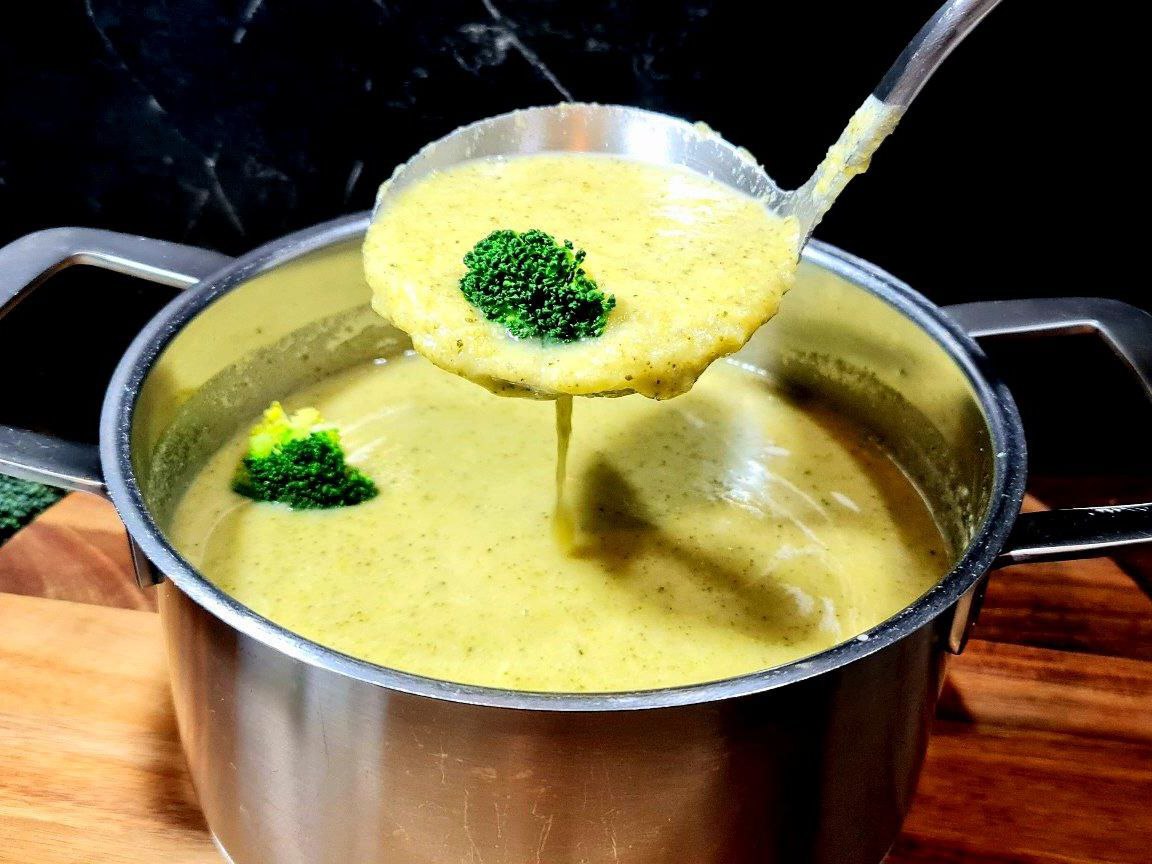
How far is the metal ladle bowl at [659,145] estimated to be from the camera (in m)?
1.51

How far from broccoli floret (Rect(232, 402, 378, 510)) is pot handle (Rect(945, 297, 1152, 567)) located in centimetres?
92

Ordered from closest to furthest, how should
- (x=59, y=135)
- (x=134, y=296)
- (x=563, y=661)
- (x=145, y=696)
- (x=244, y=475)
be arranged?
(x=563, y=661), (x=145, y=696), (x=244, y=475), (x=59, y=135), (x=134, y=296)

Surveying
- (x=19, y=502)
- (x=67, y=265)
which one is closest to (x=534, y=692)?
(x=67, y=265)

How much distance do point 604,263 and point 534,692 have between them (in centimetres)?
66

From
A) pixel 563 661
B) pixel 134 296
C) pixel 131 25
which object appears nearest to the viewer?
pixel 563 661

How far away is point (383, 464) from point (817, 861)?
3.02 feet

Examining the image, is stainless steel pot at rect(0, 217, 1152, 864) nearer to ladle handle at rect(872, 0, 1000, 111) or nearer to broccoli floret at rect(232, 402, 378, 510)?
broccoli floret at rect(232, 402, 378, 510)

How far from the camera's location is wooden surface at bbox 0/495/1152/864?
1511 millimetres

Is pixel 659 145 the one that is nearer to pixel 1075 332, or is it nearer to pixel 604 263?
pixel 604 263

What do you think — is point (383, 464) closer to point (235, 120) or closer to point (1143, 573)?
point (235, 120)

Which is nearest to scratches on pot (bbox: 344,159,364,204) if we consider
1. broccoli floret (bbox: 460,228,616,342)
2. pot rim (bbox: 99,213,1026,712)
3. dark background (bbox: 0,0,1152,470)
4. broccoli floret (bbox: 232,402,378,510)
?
dark background (bbox: 0,0,1152,470)

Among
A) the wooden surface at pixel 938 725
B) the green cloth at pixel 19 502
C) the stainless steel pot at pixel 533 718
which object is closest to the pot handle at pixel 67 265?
the stainless steel pot at pixel 533 718

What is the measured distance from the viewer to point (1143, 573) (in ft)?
6.30

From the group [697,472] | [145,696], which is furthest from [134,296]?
[697,472]
